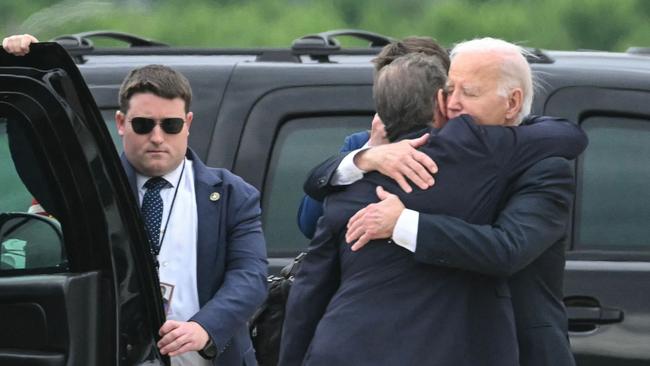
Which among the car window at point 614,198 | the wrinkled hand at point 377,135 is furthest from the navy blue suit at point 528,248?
the car window at point 614,198

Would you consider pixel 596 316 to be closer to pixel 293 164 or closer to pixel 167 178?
pixel 293 164

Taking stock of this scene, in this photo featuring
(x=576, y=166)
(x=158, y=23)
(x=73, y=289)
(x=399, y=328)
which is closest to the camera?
(x=73, y=289)

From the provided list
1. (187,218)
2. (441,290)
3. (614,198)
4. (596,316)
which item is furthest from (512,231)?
(614,198)

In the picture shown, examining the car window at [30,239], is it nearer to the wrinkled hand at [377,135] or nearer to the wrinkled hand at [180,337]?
the wrinkled hand at [180,337]

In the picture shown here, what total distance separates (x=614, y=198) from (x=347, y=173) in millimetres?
1554

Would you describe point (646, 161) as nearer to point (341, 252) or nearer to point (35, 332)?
point (341, 252)

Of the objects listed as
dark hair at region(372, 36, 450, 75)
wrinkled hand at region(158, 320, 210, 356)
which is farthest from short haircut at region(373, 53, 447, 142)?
wrinkled hand at region(158, 320, 210, 356)

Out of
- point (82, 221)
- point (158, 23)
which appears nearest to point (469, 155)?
point (82, 221)

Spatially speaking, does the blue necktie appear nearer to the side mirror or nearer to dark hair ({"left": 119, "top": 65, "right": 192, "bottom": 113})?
dark hair ({"left": 119, "top": 65, "right": 192, "bottom": 113})

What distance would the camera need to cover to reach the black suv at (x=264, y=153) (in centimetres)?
352

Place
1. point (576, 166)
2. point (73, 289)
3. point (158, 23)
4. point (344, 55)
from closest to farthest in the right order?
point (73, 289), point (576, 166), point (344, 55), point (158, 23)

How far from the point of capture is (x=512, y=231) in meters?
3.67

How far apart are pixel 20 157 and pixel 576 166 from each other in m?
2.09

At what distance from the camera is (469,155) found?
3719mm
